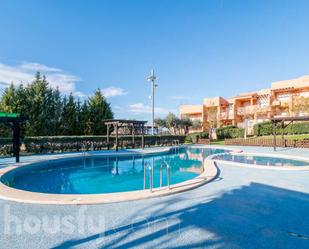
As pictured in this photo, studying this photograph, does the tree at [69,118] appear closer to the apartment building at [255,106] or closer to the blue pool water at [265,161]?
the blue pool water at [265,161]

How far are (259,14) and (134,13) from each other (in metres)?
9.10

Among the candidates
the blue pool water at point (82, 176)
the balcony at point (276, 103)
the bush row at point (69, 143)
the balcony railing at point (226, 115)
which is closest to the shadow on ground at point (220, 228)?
the blue pool water at point (82, 176)

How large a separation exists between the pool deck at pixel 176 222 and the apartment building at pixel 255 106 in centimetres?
2669

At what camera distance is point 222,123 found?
134 ft

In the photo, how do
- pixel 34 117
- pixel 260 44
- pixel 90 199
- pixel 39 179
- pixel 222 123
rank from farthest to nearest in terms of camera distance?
pixel 222 123 → pixel 34 117 → pixel 260 44 → pixel 39 179 → pixel 90 199

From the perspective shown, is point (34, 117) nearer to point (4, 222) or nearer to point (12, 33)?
point (12, 33)

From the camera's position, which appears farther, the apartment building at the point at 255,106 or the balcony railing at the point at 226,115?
the balcony railing at the point at 226,115

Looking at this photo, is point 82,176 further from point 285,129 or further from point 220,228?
point 285,129

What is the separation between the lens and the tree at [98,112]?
27.0m

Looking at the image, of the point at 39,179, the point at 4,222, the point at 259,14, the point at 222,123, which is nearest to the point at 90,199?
the point at 4,222

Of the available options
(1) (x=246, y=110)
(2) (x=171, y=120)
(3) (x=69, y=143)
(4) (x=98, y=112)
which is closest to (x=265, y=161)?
(3) (x=69, y=143)

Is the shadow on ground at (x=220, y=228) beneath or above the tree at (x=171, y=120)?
beneath

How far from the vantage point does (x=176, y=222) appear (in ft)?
13.2

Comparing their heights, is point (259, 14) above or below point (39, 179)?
above
